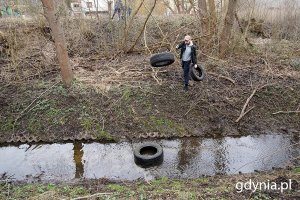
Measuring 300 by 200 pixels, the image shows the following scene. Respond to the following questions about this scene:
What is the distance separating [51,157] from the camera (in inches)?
334

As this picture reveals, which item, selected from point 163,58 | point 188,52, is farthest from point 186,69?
point 163,58

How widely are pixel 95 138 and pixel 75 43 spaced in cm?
744

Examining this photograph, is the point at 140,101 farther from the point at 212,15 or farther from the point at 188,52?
the point at 212,15

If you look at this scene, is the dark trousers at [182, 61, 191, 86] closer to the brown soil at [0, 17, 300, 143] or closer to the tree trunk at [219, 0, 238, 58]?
the brown soil at [0, 17, 300, 143]


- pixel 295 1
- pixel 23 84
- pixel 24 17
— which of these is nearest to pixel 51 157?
pixel 23 84

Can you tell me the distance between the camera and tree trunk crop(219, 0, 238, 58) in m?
12.4

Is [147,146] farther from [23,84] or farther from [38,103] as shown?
[23,84]

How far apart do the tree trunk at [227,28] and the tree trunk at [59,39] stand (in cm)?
652

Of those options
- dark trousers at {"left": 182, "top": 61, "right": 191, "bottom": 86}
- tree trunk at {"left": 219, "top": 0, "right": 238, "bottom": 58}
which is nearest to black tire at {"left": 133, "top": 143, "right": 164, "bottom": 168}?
dark trousers at {"left": 182, "top": 61, "right": 191, "bottom": 86}

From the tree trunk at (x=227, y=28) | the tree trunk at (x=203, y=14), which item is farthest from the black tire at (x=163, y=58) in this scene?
the tree trunk at (x=203, y=14)

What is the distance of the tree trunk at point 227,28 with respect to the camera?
1238cm

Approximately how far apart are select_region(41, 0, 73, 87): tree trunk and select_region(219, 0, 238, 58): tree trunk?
652 centimetres

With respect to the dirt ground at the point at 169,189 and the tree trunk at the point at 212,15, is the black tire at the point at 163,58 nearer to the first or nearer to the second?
the tree trunk at the point at 212,15

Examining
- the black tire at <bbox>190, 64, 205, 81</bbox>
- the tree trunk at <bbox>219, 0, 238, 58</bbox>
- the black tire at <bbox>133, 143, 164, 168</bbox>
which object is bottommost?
the black tire at <bbox>133, 143, 164, 168</bbox>
